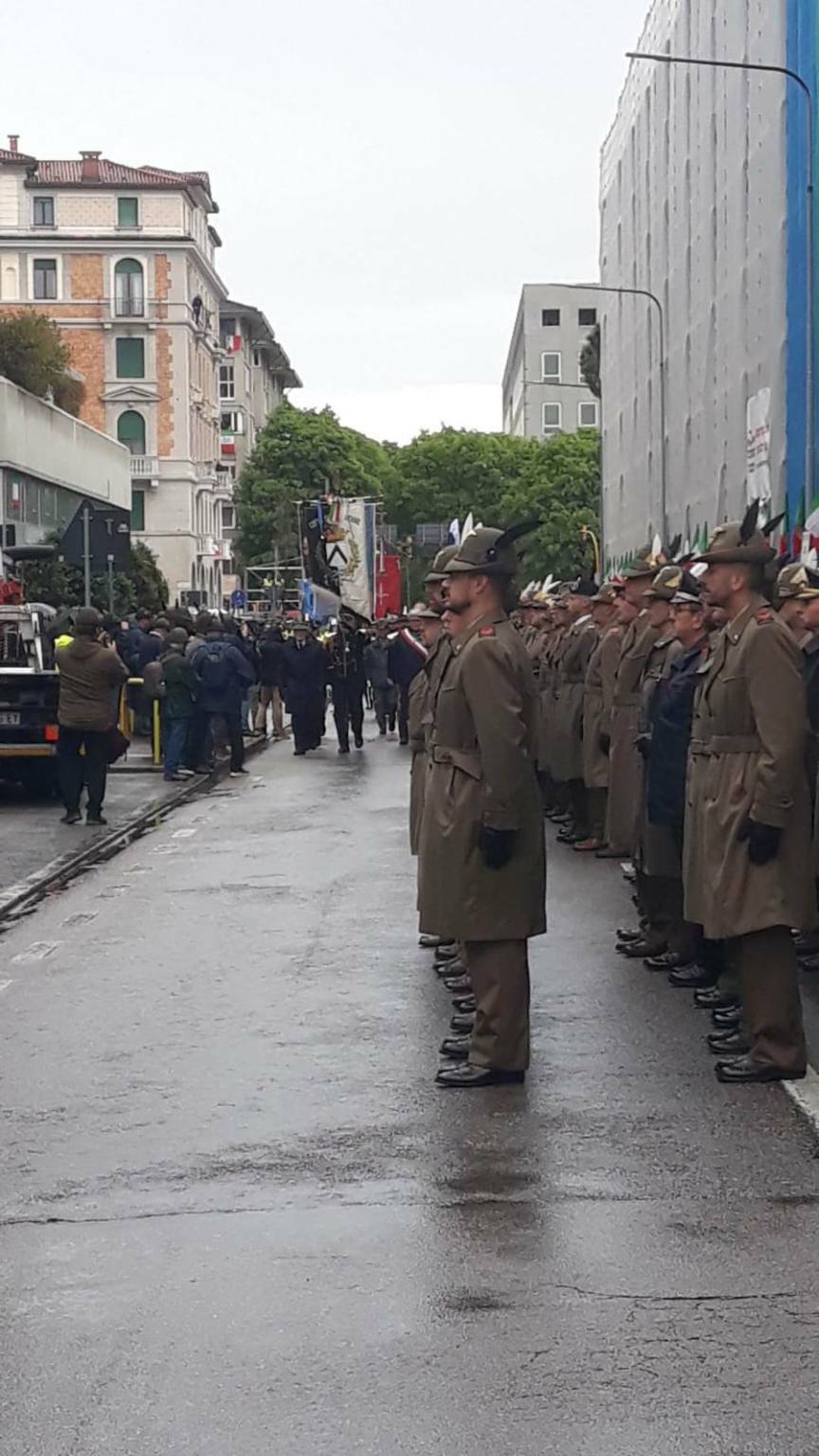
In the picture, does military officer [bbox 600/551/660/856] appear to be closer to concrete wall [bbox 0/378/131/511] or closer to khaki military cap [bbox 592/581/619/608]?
khaki military cap [bbox 592/581/619/608]

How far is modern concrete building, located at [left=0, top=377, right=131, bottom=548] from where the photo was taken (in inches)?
1956

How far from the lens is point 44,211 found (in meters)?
95.3

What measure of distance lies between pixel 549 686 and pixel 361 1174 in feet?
36.5

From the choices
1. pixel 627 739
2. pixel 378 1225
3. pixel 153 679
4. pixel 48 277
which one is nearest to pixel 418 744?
pixel 627 739

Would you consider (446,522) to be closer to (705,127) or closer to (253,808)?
(705,127)

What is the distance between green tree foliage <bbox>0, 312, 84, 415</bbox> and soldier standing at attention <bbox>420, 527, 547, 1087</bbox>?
5604 cm

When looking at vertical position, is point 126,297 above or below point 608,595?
above

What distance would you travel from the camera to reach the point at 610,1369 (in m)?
5.00

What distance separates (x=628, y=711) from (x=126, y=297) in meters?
84.8

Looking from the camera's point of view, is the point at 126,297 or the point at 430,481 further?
the point at 430,481

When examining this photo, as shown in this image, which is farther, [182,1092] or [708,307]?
[708,307]

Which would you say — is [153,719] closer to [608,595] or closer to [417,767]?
[608,595]

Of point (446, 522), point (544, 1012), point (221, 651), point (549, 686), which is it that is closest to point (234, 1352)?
point (544, 1012)

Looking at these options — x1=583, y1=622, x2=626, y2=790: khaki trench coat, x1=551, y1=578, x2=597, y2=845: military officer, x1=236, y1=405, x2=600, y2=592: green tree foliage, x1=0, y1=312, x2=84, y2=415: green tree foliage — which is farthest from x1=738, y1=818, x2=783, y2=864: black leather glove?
x1=236, y1=405, x2=600, y2=592: green tree foliage
